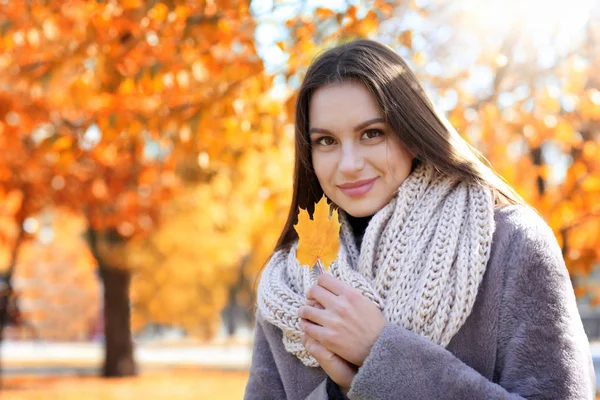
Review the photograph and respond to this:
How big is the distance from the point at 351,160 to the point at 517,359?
697mm

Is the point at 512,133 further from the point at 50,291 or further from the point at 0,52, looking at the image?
the point at 50,291

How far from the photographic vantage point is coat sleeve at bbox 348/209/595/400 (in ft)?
5.95

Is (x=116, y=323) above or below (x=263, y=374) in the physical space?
below

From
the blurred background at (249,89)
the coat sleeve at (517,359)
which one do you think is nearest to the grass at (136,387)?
the blurred background at (249,89)

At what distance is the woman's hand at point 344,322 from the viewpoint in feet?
6.14

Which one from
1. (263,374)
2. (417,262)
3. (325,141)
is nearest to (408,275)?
(417,262)

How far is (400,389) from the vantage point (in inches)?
72.8

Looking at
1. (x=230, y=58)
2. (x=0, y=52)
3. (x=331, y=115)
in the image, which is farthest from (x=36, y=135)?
(x=331, y=115)

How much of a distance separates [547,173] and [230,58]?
2.92 meters

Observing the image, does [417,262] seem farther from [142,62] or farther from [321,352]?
[142,62]

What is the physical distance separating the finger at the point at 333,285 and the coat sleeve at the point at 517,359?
0.15 metres

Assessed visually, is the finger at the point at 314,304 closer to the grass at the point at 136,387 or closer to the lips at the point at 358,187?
the lips at the point at 358,187

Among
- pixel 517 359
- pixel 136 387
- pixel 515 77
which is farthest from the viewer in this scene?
pixel 136 387

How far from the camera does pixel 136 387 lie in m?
13.0
